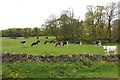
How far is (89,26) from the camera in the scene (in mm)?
48656

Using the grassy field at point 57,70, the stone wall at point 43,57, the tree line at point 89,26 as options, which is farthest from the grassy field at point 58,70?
the tree line at point 89,26

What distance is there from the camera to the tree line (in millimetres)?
47469

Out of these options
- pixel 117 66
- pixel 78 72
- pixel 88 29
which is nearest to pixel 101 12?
pixel 88 29

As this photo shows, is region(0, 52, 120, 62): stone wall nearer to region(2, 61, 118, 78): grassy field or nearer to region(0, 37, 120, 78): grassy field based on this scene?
region(0, 37, 120, 78): grassy field

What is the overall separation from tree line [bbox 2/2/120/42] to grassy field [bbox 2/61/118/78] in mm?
31114

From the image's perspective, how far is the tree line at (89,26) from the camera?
1869 inches

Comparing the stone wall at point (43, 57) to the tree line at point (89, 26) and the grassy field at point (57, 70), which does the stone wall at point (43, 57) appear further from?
the tree line at point (89, 26)

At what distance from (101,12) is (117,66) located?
37.3 meters

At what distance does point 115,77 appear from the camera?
45.0ft

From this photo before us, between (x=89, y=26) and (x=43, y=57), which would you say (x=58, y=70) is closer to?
(x=43, y=57)

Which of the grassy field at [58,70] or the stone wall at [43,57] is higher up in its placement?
the stone wall at [43,57]

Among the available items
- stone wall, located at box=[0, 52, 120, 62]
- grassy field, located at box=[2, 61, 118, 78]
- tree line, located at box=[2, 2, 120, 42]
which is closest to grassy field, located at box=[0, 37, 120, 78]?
grassy field, located at box=[2, 61, 118, 78]

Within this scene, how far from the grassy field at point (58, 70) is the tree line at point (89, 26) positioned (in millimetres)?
31114

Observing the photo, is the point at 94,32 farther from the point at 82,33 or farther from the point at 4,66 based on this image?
the point at 4,66
